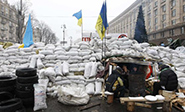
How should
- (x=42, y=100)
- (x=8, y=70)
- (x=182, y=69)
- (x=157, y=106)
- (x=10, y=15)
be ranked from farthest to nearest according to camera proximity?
(x=10, y=15) < (x=182, y=69) < (x=8, y=70) < (x=157, y=106) < (x=42, y=100)

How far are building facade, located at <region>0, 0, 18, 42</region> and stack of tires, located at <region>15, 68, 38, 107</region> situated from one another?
40135mm

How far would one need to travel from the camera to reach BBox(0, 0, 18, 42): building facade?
37.7m

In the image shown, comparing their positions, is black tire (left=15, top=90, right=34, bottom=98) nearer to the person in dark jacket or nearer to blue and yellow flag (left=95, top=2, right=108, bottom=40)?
blue and yellow flag (left=95, top=2, right=108, bottom=40)

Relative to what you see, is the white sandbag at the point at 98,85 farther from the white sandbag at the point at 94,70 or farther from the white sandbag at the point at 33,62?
the white sandbag at the point at 33,62

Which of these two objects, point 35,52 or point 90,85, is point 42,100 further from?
point 35,52

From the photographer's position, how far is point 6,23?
40.2 m

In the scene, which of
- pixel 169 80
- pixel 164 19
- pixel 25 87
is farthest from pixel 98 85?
pixel 164 19

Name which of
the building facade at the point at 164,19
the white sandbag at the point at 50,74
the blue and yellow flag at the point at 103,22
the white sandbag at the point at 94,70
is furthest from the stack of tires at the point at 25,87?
the building facade at the point at 164,19

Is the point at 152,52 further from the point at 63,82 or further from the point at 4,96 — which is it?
the point at 4,96

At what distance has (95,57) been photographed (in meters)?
6.34

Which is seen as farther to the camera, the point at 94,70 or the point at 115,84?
the point at 94,70

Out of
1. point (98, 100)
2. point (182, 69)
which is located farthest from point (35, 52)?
point (182, 69)

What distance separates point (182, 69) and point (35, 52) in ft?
26.5

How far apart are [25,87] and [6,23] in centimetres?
4699
